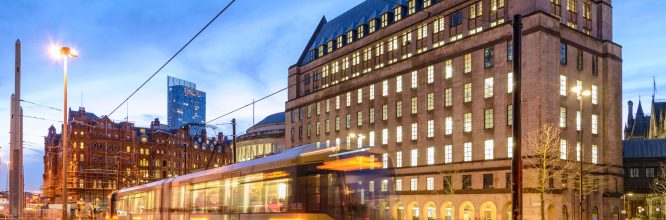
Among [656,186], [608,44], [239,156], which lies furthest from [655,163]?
[239,156]

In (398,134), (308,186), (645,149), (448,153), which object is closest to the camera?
(308,186)

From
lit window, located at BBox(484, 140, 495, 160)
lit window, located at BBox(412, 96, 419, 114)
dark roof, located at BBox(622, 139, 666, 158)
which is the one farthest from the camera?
dark roof, located at BBox(622, 139, 666, 158)

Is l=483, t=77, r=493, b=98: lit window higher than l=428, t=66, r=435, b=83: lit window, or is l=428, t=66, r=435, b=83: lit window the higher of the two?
l=428, t=66, r=435, b=83: lit window

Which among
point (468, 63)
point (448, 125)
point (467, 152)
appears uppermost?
point (468, 63)

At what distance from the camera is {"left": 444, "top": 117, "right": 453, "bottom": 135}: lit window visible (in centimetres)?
5853

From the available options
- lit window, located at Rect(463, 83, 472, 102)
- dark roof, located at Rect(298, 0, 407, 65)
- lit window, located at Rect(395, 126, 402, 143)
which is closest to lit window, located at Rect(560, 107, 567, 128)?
lit window, located at Rect(463, 83, 472, 102)

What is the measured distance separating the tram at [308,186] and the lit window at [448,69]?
3802 centimetres

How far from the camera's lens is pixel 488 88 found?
2167 inches

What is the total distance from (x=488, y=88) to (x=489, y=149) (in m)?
5.15

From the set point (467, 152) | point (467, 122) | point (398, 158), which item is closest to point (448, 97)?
point (467, 122)

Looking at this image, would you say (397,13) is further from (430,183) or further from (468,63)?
(430,183)

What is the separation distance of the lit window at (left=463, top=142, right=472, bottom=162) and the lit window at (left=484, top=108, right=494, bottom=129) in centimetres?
249

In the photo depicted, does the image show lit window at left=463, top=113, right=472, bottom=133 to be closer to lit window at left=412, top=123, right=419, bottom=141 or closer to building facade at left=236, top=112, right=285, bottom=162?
lit window at left=412, top=123, right=419, bottom=141

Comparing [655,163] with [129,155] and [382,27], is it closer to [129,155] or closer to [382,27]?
[382,27]
